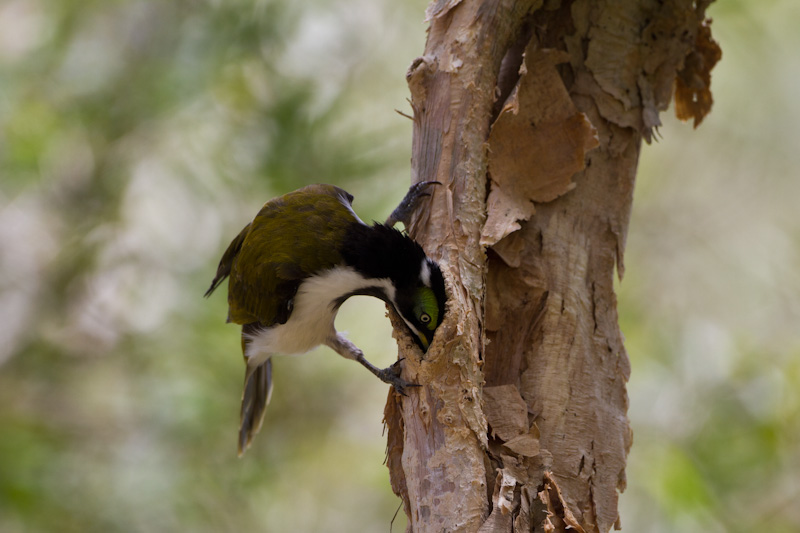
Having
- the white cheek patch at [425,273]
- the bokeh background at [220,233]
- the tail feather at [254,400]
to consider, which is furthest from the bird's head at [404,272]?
the bokeh background at [220,233]

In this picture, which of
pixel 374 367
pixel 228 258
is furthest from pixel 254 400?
pixel 374 367

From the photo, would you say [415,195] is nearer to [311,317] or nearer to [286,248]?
[286,248]

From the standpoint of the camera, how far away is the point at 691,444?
12.7 ft

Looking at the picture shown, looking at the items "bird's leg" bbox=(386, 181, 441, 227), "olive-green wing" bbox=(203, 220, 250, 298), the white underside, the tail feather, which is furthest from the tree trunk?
the tail feather

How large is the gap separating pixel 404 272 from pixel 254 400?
1.63 meters

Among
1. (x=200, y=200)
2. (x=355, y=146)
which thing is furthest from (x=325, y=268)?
(x=200, y=200)

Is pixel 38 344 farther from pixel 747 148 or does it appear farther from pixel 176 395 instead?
pixel 747 148

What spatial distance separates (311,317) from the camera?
3.01 meters

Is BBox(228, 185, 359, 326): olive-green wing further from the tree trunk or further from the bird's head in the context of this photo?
the tree trunk

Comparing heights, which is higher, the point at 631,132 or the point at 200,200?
the point at 200,200

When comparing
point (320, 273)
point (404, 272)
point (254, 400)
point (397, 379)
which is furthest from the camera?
point (254, 400)

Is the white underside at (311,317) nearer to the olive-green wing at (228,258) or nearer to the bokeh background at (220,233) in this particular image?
the olive-green wing at (228,258)

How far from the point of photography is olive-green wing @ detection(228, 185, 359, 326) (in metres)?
2.81

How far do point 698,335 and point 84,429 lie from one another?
385cm
